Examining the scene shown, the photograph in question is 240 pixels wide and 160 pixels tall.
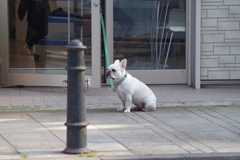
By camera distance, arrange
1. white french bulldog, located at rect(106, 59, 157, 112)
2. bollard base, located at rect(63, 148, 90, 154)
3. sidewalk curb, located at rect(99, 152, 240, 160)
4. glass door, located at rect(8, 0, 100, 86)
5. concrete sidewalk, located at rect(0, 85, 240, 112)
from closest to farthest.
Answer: sidewalk curb, located at rect(99, 152, 240, 160) < bollard base, located at rect(63, 148, 90, 154) < white french bulldog, located at rect(106, 59, 157, 112) < concrete sidewalk, located at rect(0, 85, 240, 112) < glass door, located at rect(8, 0, 100, 86)

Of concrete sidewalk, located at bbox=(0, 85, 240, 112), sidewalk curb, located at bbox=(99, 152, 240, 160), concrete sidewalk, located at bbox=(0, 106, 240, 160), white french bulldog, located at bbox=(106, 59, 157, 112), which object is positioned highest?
white french bulldog, located at bbox=(106, 59, 157, 112)

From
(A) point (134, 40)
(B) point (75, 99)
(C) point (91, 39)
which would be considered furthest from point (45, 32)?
(B) point (75, 99)

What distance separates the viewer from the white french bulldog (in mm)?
7734

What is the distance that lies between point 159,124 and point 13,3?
4.52 m

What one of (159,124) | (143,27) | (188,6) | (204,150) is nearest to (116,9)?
(143,27)

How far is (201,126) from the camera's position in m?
7.27

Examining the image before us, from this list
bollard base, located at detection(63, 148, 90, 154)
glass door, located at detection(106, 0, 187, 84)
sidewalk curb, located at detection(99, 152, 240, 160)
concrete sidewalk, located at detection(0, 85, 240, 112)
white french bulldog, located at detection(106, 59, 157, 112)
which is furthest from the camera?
glass door, located at detection(106, 0, 187, 84)

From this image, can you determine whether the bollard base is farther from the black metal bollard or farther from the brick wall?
the brick wall

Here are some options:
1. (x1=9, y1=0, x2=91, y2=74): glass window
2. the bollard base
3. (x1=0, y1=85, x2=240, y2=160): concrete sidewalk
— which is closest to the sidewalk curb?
(x1=0, y1=85, x2=240, y2=160): concrete sidewalk

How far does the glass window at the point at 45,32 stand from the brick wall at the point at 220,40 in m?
2.29

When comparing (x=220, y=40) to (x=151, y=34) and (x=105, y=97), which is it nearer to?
(x=151, y=34)

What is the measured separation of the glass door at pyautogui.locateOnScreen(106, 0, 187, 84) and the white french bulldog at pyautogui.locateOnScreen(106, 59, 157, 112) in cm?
233

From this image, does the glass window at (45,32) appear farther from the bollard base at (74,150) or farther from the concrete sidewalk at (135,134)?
the bollard base at (74,150)

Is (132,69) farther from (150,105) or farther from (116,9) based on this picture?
(150,105)
